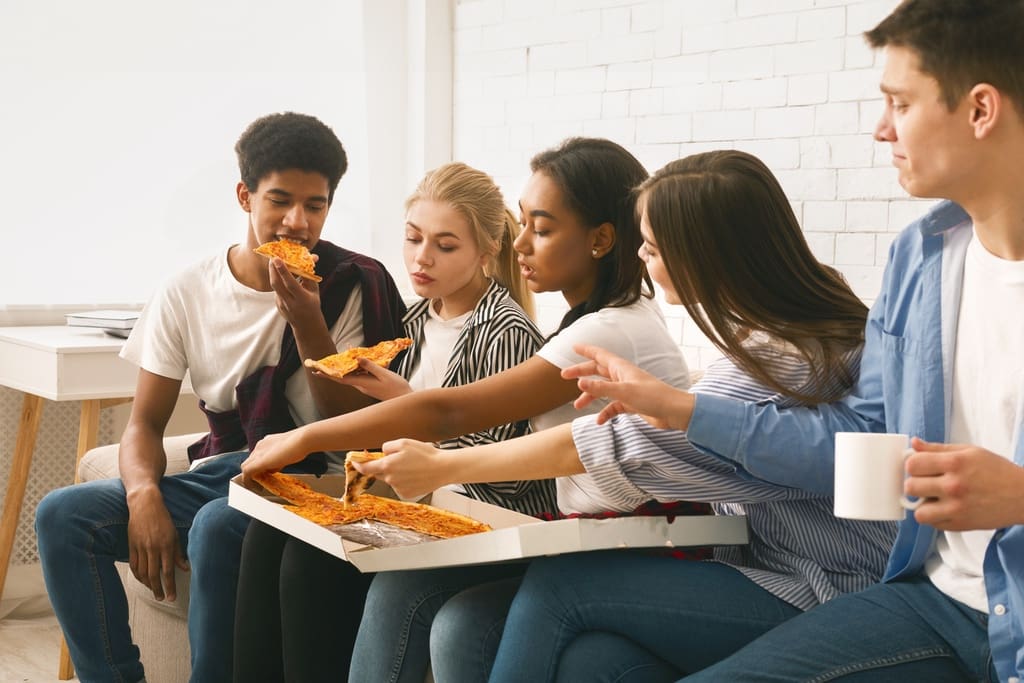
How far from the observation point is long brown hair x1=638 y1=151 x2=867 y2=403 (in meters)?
1.70

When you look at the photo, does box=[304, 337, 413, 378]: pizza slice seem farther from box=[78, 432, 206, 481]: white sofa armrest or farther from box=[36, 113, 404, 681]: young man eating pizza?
box=[78, 432, 206, 481]: white sofa armrest

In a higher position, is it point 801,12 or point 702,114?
point 801,12

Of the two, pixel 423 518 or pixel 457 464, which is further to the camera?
pixel 423 518

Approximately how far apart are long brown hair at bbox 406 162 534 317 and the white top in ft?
0.48

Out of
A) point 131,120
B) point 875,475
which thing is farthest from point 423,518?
point 131,120

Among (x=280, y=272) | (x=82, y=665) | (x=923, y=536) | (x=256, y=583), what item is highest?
(x=280, y=272)

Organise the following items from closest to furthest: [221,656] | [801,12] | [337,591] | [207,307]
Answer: [337,591] < [221,656] < [207,307] < [801,12]

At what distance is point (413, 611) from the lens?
1884 mm

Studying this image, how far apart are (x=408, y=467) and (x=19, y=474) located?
2108mm

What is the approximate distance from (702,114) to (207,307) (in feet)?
5.73

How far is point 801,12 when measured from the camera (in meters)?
3.37

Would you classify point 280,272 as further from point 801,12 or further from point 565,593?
point 801,12

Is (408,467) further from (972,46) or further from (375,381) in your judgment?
(972,46)

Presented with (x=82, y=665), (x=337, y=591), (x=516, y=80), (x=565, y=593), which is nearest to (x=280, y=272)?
(x=337, y=591)
